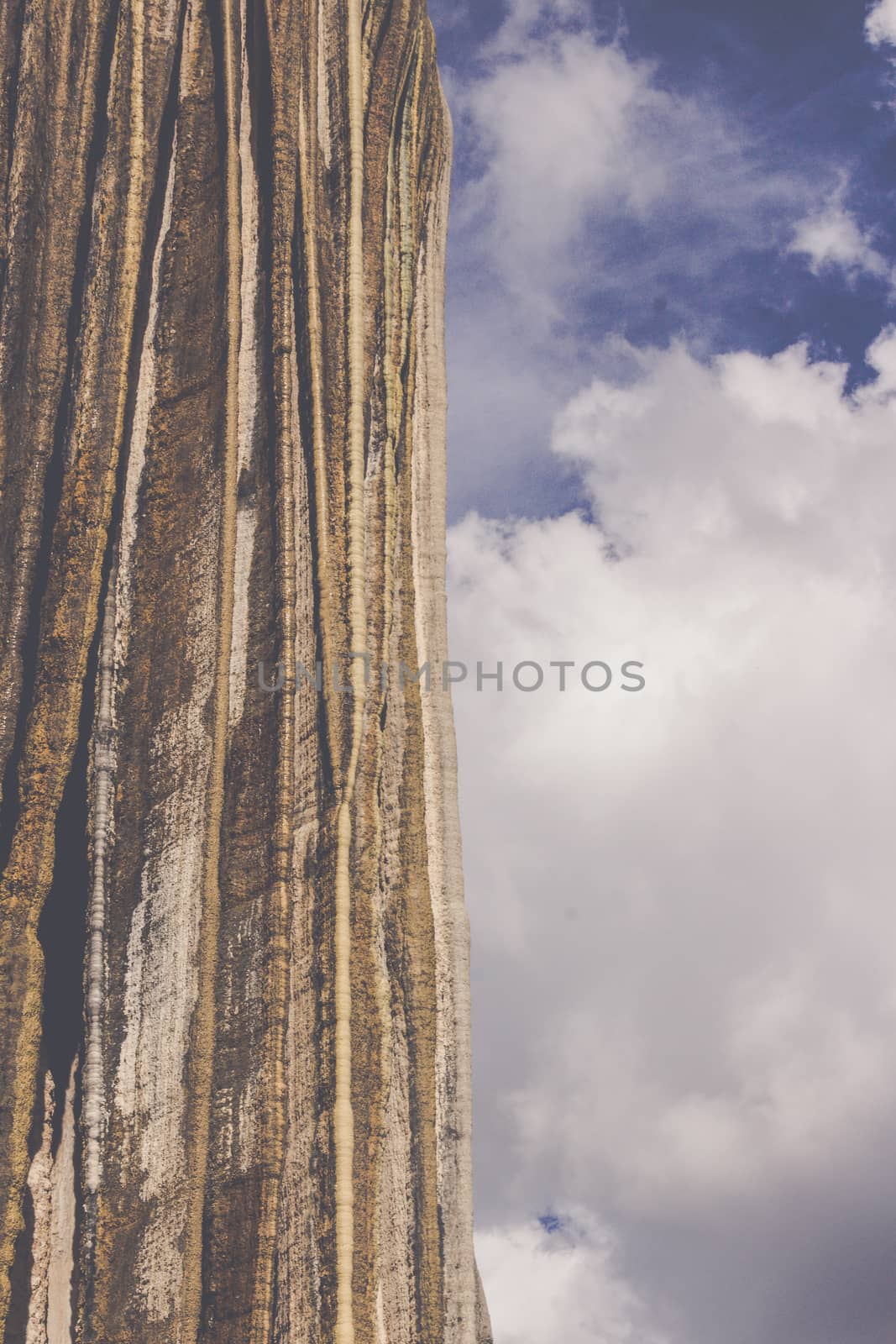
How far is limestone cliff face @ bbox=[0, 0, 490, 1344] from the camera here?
83.9 inches

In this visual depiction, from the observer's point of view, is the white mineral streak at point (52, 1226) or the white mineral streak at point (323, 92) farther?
the white mineral streak at point (323, 92)

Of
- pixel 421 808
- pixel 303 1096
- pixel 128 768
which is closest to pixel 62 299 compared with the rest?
pixel 128 768

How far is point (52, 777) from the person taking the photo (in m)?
2.33

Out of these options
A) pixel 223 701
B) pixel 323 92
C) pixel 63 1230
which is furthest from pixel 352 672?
pixel 323 92

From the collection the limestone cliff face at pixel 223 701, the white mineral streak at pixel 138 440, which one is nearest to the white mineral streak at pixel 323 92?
the limestone cliff face at pixel 223 701

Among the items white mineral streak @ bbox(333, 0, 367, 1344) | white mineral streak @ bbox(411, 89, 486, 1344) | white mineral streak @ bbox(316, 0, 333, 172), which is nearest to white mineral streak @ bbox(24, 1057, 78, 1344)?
white mineral streak @ bbox(333, 0, 367, 1344)

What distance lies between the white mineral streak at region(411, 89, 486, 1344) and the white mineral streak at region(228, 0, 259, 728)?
1.18 ft

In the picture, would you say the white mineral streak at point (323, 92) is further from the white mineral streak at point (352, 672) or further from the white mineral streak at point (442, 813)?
the white mineral streak at point (442, 813)

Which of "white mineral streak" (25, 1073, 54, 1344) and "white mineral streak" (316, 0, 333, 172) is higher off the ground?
"white mineral streak" (316, 0, 333, 172)

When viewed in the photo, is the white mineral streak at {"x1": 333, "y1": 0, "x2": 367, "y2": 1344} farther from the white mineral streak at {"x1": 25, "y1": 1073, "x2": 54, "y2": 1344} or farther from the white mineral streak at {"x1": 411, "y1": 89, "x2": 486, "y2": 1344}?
the white mineral streak at {"x1": 25, "y1": 1073, "x2": 54, "y2": 1344}

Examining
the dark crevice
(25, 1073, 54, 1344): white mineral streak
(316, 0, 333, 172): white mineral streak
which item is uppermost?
(316, 0, 333, 172): white mineral streak

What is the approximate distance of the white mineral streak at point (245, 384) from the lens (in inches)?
94.0

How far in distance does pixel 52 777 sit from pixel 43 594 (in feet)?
0.96

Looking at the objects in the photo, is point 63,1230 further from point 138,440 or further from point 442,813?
point 138,440
